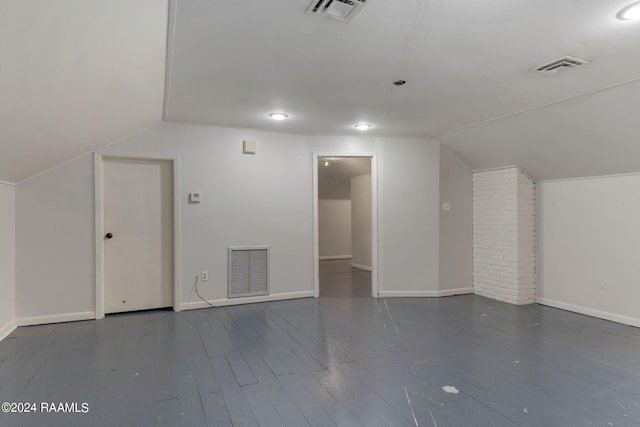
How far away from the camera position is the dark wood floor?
7.11ft

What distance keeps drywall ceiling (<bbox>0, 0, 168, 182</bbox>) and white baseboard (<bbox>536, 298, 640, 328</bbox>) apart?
5.02 metres

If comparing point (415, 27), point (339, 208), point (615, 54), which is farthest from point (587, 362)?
point (339, 208)

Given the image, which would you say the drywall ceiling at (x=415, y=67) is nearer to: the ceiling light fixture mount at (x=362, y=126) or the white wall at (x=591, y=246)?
the ceiling light fixture mount at (x=362, y=126)

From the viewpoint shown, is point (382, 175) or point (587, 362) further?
point (382, 175)

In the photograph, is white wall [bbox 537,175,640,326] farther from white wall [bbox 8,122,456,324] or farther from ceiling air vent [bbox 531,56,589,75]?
ceiling air vent [bbox 531,56,589,75]

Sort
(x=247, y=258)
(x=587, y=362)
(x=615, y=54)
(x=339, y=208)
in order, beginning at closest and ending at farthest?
(x=615, y=54)
(x=587, y=362)
(x=247, y=258)
(x=339, y=208)

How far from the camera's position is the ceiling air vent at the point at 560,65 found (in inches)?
105

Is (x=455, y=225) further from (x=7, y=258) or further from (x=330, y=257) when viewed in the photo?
(x=7, y=258)

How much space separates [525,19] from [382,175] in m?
3.14

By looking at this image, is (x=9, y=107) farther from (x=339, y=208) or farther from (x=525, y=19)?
(x=339, y=208)

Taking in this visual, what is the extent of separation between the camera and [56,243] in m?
3.91

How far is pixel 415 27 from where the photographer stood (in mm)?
2258

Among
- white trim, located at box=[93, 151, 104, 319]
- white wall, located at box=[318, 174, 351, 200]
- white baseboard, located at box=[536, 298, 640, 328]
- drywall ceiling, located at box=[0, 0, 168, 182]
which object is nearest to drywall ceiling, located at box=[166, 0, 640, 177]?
drywall ceiling, located at box=[0, 0, 168, 182]

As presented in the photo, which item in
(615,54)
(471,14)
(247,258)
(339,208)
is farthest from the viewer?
(339,208)
